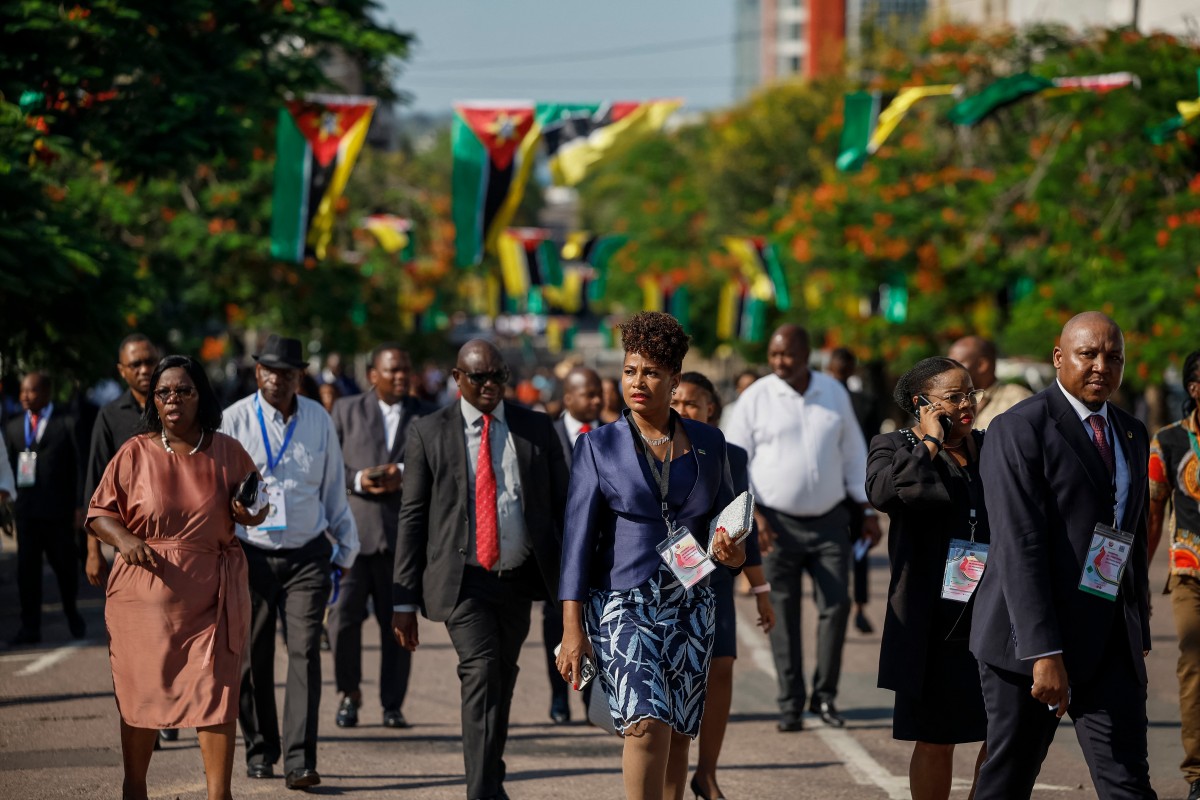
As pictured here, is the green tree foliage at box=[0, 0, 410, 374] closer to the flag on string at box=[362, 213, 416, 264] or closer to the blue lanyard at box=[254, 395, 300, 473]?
the blue lanyard at box=[254, 395, 300, 473]

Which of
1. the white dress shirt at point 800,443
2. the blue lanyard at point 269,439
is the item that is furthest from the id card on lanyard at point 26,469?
the white dress shirt at point 800,443

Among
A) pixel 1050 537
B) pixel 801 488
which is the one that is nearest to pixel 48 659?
pixel 801 488

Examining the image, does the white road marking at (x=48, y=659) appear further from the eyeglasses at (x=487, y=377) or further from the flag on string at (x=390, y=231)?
the flag on string at (x=390, y=231)

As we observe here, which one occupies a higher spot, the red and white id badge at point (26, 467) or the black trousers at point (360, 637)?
the red and white id badge at point (26, 467)

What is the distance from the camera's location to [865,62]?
42781 mm

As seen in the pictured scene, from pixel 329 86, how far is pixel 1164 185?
33.1ft

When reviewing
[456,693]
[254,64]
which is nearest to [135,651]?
[456,693]

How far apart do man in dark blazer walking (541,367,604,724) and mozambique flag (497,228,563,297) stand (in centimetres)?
2991

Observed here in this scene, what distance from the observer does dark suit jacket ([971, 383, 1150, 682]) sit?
5191 mm

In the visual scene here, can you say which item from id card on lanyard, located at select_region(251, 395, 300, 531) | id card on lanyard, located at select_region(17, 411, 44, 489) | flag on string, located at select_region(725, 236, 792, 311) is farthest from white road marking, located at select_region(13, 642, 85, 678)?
flag on string, located at select_region(725, 236, 792, 311)

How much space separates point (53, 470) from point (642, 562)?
7.61m

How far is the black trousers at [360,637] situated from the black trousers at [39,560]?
351 cm

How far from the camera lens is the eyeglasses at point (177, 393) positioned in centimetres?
649

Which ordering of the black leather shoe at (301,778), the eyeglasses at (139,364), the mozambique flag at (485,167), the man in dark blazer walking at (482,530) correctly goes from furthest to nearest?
1. the mozambique flag at (485,167)
2. the eyeglasses at (139,364)
3. the black leather shoe at (301,778)
4. the man in dark blazer walking at (482,530)
